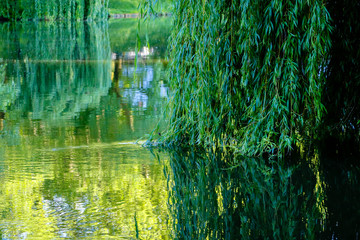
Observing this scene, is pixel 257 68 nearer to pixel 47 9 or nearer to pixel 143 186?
pixel 143 186

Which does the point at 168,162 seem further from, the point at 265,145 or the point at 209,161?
the point at 265,145

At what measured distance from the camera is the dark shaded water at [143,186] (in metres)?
5.04

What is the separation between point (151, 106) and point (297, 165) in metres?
4.93

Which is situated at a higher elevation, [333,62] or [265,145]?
[333,62]

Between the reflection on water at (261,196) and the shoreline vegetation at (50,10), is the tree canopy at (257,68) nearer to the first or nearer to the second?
the reflection on water at (261,196)

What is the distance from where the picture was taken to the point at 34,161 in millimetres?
7270

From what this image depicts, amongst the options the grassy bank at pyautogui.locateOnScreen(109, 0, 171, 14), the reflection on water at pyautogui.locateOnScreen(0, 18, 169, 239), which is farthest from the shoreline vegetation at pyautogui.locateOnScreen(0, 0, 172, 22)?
the reflection on water at pyautogui.locateOnScreen(0, 18, 169, 239)

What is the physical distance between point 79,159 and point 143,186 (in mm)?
1403

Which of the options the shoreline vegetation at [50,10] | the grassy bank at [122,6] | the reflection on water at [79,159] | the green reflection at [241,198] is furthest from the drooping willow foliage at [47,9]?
the green reflection at [241,198]

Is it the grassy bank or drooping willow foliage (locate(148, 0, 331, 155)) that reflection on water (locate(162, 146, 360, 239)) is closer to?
drooping willow foliage (locate(148, 0, 331, 155))

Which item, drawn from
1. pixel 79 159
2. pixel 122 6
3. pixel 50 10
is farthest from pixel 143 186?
pixel 122 6

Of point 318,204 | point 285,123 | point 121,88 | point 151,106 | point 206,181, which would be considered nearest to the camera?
point 318,204

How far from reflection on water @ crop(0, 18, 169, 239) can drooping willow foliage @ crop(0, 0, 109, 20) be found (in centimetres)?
3225

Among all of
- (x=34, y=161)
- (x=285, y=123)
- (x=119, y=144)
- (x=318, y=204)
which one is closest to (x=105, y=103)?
(x=119, y=144)
